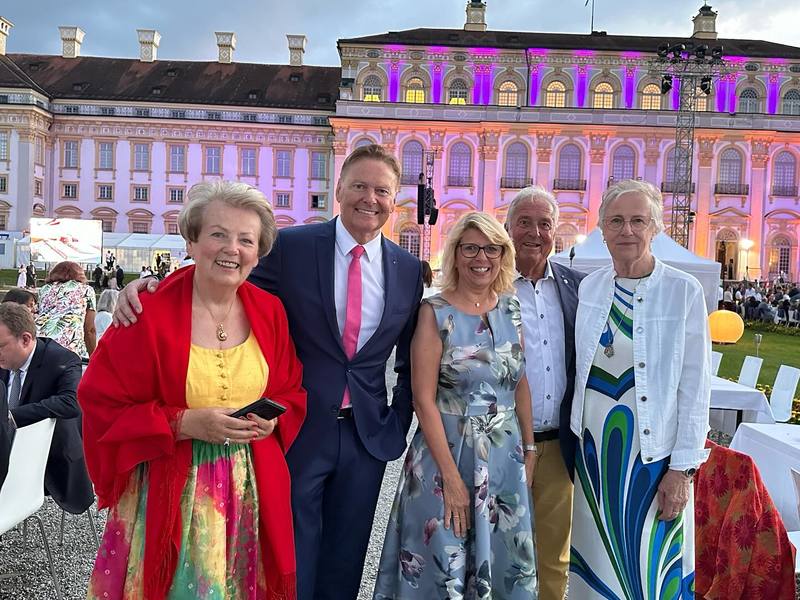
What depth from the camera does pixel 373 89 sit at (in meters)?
41.6

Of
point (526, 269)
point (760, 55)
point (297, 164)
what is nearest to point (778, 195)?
point (760, 55)

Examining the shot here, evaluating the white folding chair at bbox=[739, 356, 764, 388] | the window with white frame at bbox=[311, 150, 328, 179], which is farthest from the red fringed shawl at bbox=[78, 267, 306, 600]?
the window with white frame at bbox=[311, 150, 328, 179]

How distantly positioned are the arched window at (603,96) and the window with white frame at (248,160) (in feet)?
70.9

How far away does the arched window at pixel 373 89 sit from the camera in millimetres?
41438

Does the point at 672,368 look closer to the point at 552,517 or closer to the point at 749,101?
the point at 552,517

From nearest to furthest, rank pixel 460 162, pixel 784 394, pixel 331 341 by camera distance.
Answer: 1. pixel 331 341
2. pixel 784 394
3. pixel 460 162

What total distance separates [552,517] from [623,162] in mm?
40774

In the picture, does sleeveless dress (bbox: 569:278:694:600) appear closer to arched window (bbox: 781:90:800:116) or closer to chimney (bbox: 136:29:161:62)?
arched window (bbox: 781:90:800:116)

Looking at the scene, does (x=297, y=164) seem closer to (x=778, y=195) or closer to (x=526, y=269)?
(x=778, y=195)

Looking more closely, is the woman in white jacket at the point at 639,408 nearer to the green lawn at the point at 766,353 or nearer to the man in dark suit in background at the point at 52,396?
the man in dark suit in background at the point at 52,396

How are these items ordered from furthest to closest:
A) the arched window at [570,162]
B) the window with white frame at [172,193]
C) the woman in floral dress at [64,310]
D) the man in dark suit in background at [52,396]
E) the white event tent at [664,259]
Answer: the window with white frame at [172,193]
the arched window at [570,162]
the white event tent at [664,259]
the woman in floral dress at [64,310]
the man in dark suit in background at [52,396]

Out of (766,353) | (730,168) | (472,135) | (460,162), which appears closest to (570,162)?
(472,135)

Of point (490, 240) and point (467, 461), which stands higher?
point (490, 240)

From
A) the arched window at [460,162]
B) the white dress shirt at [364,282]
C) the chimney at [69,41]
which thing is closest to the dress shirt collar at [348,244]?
the white dress shirt at [364,282]
